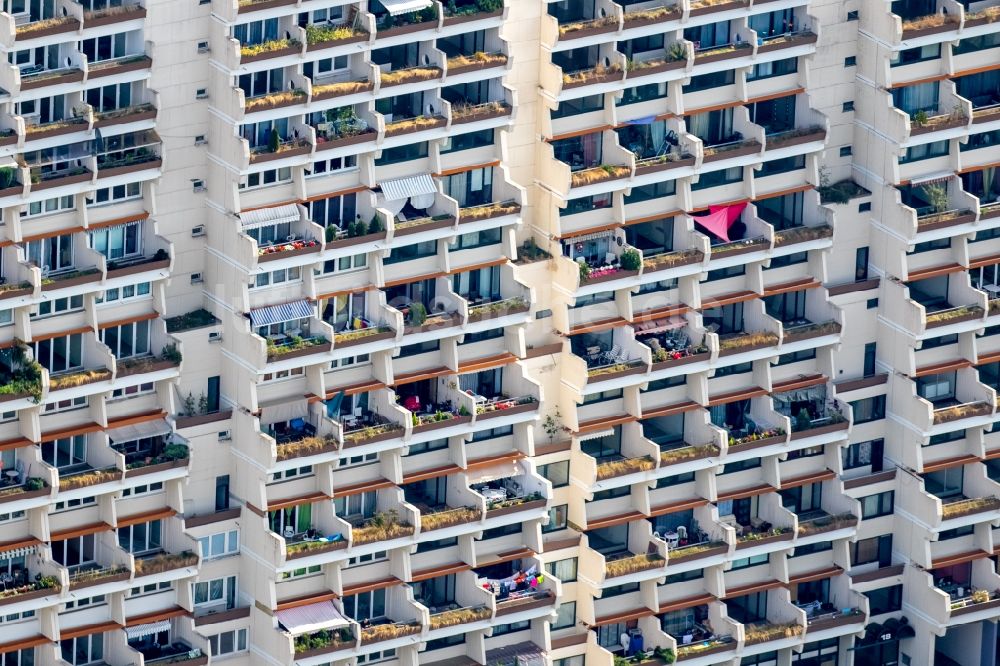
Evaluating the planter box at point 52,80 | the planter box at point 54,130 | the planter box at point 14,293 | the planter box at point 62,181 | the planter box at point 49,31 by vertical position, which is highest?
the planter box at point 49,31

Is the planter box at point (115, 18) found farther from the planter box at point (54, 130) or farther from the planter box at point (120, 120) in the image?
the planter box at point (54, 130)

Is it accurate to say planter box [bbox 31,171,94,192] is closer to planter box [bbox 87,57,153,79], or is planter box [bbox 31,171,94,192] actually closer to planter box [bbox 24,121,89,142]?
planter box [bbox 24,121,89,142]

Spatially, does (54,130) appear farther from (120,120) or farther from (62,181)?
(120,120)

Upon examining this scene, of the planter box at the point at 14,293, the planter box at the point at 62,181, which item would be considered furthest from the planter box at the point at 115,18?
the planter box at the point at 14,293

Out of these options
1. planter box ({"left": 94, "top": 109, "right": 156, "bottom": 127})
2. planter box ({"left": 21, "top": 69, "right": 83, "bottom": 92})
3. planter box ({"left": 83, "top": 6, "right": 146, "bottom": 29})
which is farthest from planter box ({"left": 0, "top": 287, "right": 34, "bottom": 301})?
planter box ({"left": 83, "top": 6, "right": 146, "bottom": 29})

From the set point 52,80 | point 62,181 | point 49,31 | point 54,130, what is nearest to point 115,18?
point 49,31

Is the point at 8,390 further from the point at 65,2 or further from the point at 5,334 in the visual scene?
the point at 65,2
